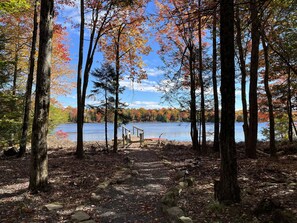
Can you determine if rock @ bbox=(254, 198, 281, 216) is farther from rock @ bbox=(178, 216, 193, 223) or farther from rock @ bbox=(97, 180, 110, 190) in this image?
rock @ bbox=(97, 180, 110, 190)

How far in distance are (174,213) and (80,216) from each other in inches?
63.0

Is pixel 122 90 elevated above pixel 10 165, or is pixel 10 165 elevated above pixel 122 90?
pixel 122 90

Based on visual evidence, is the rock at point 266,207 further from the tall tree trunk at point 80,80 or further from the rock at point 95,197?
the tall tree trunk at point 80,80

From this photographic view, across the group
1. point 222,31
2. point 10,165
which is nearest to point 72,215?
point 222,31

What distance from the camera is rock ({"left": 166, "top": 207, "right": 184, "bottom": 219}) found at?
12.1 feet

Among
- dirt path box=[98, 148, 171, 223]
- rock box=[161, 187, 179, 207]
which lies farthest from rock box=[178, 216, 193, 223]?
rock box=[161, 187, 179, 207]

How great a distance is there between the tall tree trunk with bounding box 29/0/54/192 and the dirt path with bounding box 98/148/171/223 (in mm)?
1560

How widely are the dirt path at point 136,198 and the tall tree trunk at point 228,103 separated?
125cm

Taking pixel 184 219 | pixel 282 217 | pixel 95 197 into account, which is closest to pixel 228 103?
pixel 282 217

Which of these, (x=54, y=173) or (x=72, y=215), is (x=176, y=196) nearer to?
(x=72, y=215)

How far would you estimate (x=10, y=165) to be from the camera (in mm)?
8508

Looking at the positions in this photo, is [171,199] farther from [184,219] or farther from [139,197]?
[139,197]

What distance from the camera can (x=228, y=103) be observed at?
3.83 metres

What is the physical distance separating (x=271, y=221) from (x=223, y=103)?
1.79m
